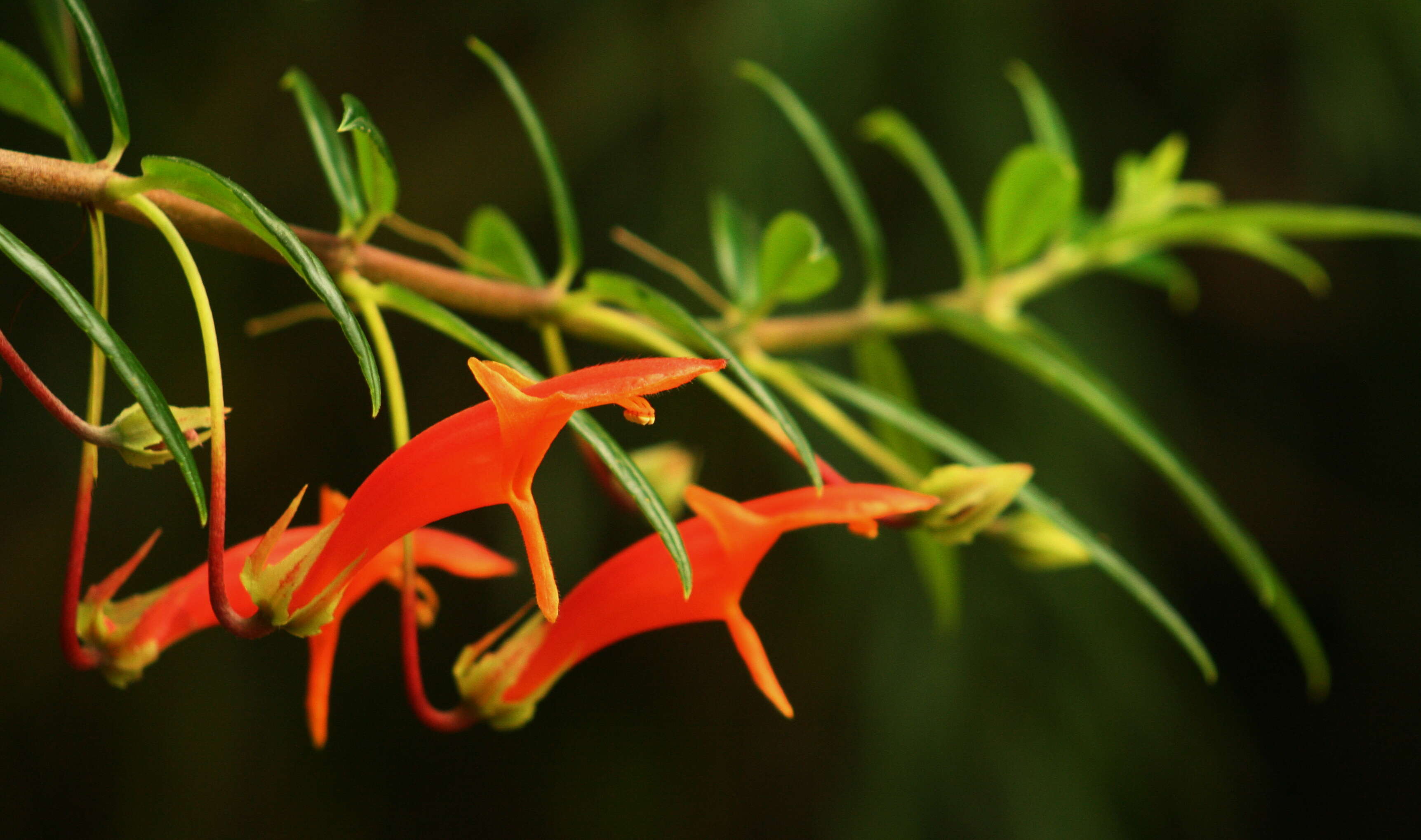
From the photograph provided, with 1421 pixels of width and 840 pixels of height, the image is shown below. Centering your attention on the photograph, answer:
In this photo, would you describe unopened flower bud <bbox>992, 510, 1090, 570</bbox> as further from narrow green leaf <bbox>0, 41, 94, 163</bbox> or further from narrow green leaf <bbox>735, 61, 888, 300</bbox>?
narrow green leaf <bbox>0, 41, 94, 163</bbox>

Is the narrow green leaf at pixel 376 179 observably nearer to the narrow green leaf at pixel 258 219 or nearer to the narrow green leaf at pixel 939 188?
the narrow green leaf at pixel 258 219

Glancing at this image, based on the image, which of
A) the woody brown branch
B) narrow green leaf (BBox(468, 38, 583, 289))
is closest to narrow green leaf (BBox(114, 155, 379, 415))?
the woody brown branch

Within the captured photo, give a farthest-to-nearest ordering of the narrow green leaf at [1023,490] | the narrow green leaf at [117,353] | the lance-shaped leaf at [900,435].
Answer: the lance-shaped leaf at [900,435]
the narrow green leaf at [1023,490]
the narrow green leaf at [117,353]

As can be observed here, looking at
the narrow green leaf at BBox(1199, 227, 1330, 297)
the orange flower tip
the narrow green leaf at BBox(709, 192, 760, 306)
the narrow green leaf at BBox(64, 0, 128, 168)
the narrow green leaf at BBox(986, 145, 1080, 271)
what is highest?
the narrow green leaf at BBox(64, 0, 128, 168)

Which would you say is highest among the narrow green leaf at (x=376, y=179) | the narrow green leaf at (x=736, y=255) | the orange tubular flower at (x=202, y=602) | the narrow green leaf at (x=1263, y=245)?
the narrow green leaf at (x=376, y=179)

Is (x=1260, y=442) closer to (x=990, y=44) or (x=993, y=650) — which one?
(x=993, y=650)

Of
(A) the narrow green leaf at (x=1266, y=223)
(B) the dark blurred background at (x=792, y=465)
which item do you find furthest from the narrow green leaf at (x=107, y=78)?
(B) the dark blurred background at (x=792, y=465)
